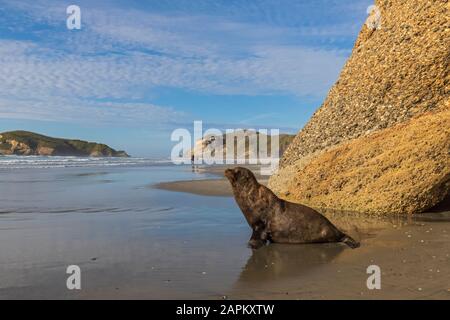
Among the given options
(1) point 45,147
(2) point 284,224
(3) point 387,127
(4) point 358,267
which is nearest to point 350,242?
(2) point 284,224

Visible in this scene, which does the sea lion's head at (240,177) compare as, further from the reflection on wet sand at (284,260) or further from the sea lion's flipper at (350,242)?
the sea lion's flipper at (350,242)

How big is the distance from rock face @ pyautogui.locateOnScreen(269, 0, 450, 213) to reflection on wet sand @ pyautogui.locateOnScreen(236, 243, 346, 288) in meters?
4.27

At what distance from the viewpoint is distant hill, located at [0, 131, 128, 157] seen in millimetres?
123938

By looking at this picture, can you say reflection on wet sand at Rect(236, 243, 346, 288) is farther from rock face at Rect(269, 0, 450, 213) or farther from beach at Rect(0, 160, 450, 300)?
rock face at Rect(269, 0, 450, 213)

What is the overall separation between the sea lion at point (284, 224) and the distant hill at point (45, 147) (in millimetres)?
123507

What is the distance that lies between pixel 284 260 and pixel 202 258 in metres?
1.30

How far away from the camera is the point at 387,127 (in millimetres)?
11828

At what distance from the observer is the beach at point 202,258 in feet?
16.5

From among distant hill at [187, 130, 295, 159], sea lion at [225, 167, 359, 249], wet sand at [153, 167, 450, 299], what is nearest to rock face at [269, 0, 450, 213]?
wet sand at [153, 167, 450, 299]

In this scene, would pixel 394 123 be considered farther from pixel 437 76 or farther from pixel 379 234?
pixel 379 234

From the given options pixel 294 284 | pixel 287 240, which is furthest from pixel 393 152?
pixel 294 284

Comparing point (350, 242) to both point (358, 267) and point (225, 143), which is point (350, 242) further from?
point (225, 143)

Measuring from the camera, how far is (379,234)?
8453 millimetres
